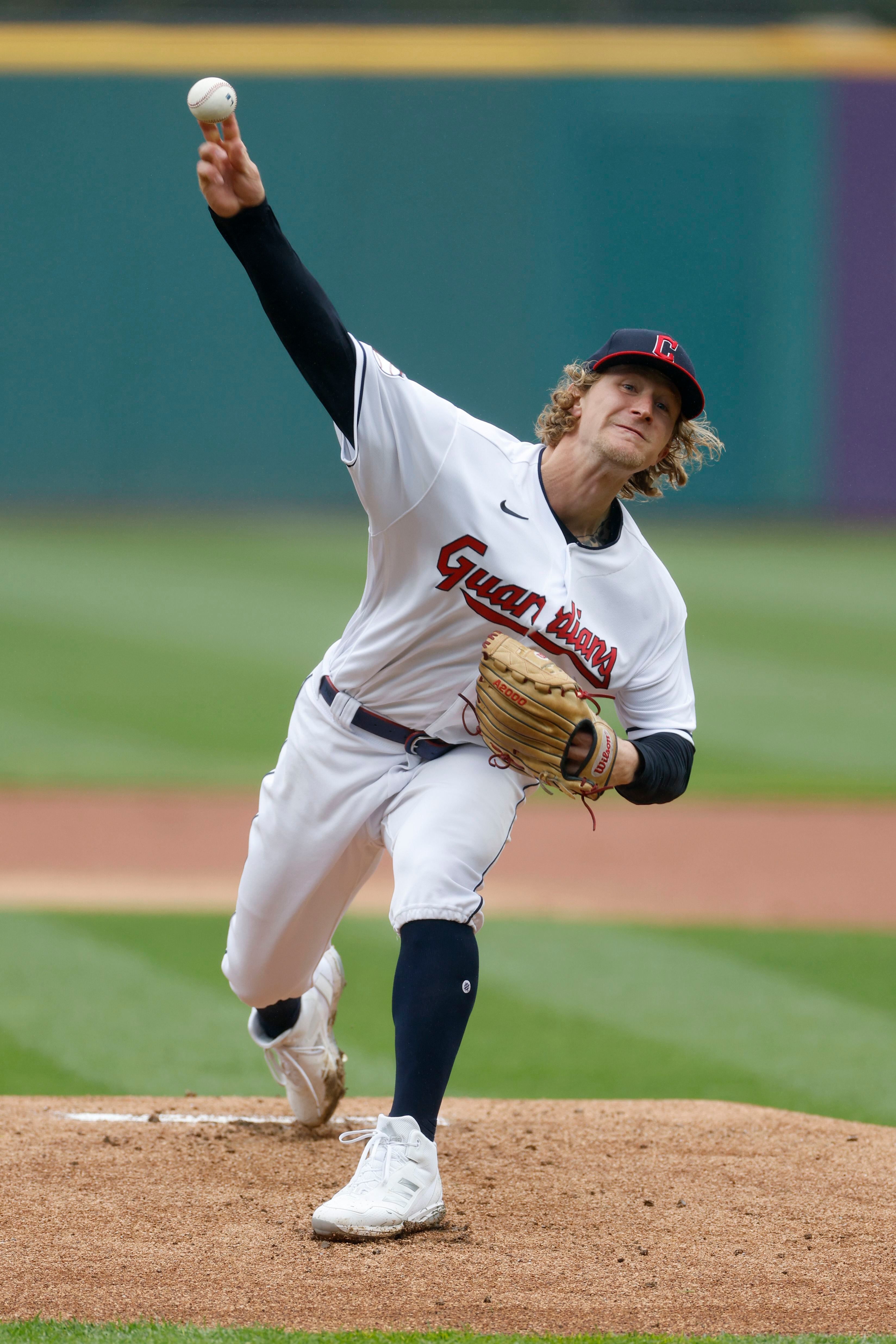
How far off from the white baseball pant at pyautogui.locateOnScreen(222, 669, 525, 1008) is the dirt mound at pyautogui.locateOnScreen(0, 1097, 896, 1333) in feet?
1.59

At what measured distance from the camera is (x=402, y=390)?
3.28 metres

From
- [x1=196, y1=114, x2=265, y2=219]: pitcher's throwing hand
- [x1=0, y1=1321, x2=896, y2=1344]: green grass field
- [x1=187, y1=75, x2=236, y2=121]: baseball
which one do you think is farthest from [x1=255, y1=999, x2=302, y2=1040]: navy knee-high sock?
[x1=187, y1=75, x2=236, y2=121]: baseball

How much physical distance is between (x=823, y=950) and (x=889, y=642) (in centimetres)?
723

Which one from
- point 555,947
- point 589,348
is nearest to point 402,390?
point 555,947

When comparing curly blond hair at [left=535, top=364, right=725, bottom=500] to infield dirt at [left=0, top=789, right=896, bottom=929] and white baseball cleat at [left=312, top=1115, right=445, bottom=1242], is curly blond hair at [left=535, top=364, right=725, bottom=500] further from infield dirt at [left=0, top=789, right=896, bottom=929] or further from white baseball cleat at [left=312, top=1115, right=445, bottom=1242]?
infield dirt at [left=0, top=789, right=896, bottom=929]

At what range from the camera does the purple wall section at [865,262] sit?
1733cm

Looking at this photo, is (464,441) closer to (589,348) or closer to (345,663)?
(345,663)

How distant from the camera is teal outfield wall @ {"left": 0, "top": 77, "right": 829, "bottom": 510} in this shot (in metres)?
17.1

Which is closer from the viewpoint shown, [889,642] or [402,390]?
[402,390]

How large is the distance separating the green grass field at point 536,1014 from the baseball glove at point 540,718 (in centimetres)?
158

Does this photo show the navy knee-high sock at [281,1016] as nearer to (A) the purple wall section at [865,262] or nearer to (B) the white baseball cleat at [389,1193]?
(B) the white baseball cleat at [389,1193]

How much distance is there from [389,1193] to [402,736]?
37.6 inches

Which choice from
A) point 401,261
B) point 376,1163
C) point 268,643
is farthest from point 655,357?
point 401,261

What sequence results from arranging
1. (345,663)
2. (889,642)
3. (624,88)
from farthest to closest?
(624,88) < (889,642) < (345,663)
